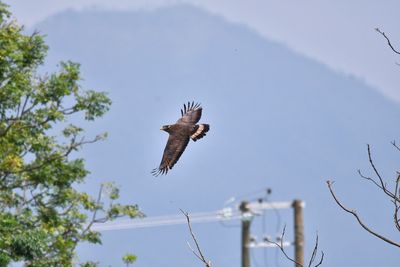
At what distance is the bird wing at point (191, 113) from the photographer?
47.8ft

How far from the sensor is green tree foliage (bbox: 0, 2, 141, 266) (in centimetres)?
2692

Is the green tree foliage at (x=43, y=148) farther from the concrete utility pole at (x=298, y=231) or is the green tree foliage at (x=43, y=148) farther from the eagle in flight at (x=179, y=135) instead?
the eagle in flight at (x=179, y=135)

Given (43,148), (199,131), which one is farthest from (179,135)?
(43,148)

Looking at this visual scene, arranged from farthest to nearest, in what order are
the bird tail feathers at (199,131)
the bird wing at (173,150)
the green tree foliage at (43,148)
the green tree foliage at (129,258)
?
the green tree foliage at (43,148), the green tree foliage at (129,258), the bird tail feathers at (199,131), the bird wing at (173,150)

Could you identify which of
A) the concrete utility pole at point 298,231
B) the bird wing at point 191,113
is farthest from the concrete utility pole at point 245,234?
the bird wing at point 191,113

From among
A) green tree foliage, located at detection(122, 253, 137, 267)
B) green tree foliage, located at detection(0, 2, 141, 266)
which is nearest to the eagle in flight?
green tree foliage, located at detection(122, 253, 137, 267)

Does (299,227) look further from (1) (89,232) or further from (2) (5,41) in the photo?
(2) (5,41)

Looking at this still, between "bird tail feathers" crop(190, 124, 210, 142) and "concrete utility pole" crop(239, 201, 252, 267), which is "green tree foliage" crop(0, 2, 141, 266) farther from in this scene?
"bird tail feathers" crop(190, 124, 210, 142)

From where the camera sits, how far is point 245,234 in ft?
107

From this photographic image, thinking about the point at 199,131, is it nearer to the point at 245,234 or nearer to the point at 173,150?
the point at 173,150

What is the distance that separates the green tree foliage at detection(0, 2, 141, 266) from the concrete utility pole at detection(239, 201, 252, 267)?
14.9ft

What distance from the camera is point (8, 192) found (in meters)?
27.8

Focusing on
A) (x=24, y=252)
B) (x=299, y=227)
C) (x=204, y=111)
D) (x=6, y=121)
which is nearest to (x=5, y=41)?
(x=6, y=121)

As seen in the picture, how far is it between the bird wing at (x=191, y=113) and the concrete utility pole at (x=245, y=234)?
17.4 metres
